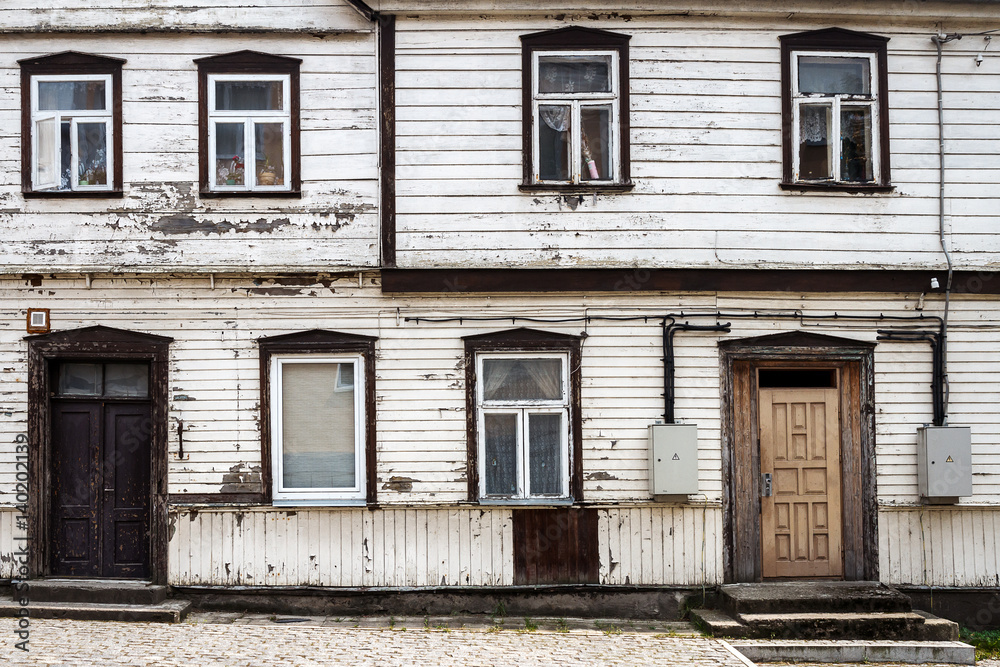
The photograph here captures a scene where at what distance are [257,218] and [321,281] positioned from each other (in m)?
0.93

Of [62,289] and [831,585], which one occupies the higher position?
[62,289]

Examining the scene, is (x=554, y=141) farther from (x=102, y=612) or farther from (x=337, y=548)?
(x=102, y=612)

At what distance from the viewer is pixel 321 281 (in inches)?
342

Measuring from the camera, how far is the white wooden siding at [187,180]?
8664 millimetres

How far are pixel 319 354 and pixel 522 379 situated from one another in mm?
2129

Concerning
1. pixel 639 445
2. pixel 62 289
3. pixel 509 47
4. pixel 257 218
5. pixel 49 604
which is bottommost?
pixel 49 604

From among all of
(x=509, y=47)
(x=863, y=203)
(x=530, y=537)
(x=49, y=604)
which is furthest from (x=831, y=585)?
(x=49, y=604)

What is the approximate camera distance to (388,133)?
864 cm

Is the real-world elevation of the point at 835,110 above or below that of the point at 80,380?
above

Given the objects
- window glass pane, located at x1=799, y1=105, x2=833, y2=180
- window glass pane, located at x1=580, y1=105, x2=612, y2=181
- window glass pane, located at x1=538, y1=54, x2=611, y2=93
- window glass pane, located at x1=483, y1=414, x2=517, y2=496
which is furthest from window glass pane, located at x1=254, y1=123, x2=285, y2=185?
window glass pane, located at x1=799, y1=105, x2=833, y2=180

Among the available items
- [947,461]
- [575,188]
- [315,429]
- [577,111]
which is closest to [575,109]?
[577,111]

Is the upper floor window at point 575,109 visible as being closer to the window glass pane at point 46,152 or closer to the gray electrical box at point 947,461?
the gray electrical box at point 947,461

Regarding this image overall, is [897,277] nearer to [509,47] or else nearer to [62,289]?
[509,47]

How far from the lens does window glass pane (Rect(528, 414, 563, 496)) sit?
8.69 meters
